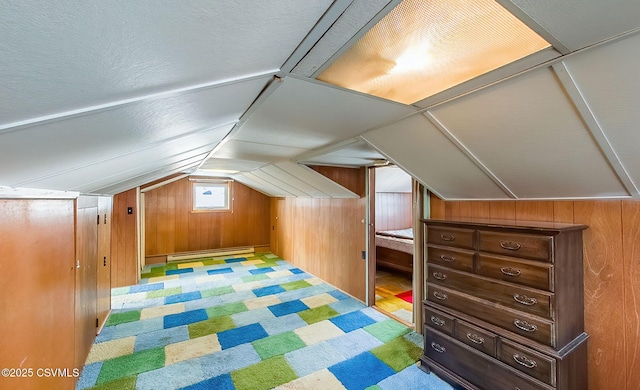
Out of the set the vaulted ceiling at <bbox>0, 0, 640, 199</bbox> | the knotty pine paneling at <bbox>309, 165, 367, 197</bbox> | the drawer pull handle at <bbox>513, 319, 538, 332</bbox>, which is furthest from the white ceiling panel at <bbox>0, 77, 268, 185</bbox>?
the knotty pine paneling at <bbox>309, 165, 367, 197</bbox>

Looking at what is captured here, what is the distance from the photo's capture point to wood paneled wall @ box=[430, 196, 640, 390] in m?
1.51

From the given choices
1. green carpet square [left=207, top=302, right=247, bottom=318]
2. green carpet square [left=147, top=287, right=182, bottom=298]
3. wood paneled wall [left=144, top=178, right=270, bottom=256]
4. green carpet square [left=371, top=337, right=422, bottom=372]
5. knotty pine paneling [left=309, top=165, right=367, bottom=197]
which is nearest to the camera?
green carpet square [left=371, top=337, right=422, bottom=372]

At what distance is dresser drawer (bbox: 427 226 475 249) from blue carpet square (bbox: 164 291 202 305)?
3239 mm

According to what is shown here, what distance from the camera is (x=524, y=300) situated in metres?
1.61

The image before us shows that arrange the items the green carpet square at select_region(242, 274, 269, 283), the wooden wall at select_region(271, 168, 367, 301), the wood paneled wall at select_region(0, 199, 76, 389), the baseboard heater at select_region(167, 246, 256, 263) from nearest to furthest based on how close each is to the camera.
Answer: the wood paneled wall at select_region(0, 199, 76, 389), the wooden wall at select_region(271, 168, 367, 301), the green carpet square at select_region(242, 274, 269, 283), the baseboard heater at select_region(167, 246, 256, 263)

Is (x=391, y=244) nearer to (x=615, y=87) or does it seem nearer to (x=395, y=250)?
(x=395, y=250)

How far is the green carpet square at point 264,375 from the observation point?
6.49 ft

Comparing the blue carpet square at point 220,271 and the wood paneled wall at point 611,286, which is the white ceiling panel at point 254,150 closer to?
the wood paneled wall at point 611,286

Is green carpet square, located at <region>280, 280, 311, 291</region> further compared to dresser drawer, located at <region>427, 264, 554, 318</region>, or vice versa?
green carpet square, located at <region>280, 280, 311, 291</region>

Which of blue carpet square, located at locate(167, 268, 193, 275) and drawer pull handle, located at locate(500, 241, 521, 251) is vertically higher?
drawer pull handle, located at locate(500, 241, 521, 251)

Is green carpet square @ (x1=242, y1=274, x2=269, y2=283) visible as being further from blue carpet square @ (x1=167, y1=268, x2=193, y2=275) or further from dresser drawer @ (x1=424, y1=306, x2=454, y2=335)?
dresser drawer @ (x1=424, y1=306, x2=454, y2=335)

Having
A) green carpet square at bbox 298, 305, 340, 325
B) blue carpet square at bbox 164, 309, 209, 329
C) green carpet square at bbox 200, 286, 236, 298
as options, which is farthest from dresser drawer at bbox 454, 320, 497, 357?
green carpet square at bbox 200, 286, 236, 298

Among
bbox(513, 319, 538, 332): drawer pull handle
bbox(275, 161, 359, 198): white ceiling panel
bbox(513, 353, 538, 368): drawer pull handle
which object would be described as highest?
bbox(275, 161, 359, 198): white ceiling panel

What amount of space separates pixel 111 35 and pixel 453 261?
220 centimetres
